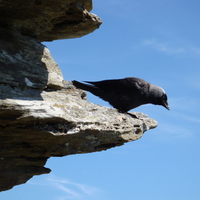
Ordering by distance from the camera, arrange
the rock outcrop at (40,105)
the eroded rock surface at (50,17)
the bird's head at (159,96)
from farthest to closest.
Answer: the bird's head at (159,96), the eroded rock surface at (50,17), the rock outcrop at (40,105)

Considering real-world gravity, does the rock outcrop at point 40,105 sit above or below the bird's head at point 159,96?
below

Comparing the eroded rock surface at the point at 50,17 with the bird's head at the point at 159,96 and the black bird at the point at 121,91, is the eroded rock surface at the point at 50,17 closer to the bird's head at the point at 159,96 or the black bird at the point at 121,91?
the black bird at the point at 121,91

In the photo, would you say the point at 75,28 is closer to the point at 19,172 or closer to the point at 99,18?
the point at 99,18

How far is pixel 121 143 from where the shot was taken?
857cm

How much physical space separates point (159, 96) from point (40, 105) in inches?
235

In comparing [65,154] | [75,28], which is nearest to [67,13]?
[75,28]

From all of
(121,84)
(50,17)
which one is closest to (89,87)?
(121,84)

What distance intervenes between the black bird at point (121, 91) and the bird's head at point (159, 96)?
400 mm

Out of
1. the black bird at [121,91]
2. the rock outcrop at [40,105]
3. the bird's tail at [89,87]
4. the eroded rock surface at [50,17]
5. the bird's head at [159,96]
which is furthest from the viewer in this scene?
the bird's head at [159,96]

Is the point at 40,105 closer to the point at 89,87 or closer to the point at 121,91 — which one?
the point at 89,87

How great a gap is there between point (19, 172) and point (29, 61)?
3.00 metres

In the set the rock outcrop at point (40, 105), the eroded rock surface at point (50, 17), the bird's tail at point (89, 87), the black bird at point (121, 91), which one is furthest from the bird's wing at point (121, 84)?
the eroded rock surface at point (50, 17)

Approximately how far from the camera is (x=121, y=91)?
1059 cm

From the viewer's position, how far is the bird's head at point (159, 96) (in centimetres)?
1148
